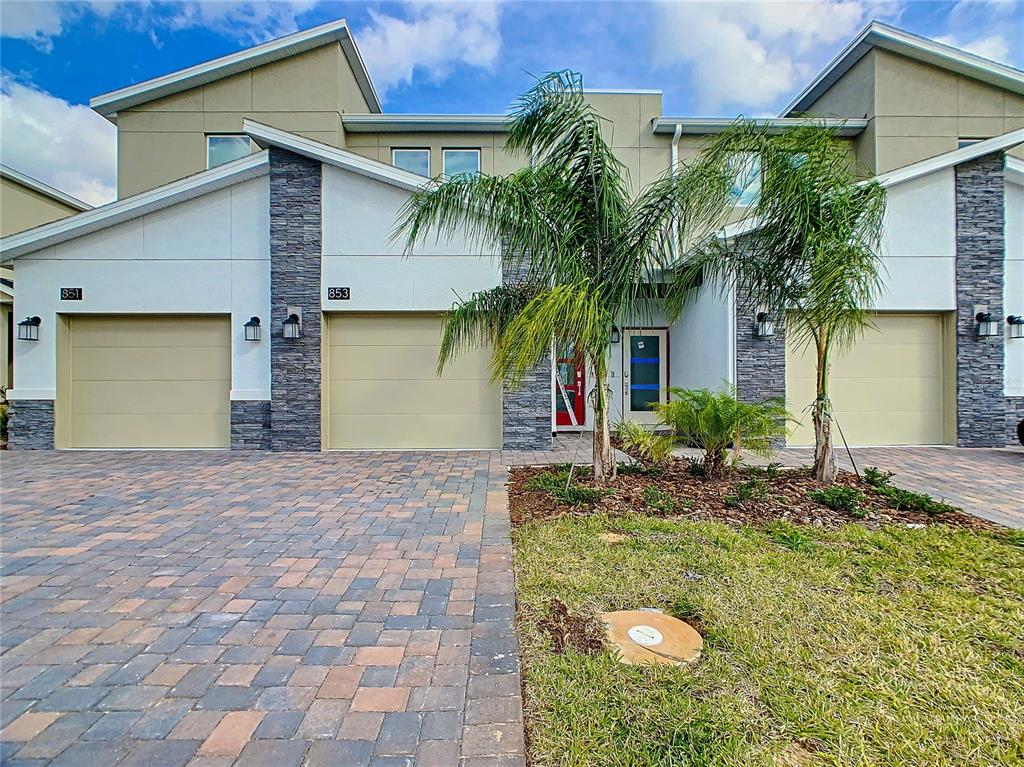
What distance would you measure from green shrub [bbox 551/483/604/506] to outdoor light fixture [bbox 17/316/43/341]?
8.55m

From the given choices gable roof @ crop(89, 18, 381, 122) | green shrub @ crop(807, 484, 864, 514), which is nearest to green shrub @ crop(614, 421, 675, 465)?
green shrub @ crop(807, 484, 864, 514)

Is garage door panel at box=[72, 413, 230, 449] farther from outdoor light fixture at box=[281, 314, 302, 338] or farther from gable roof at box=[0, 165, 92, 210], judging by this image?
gable roof at box=[0, 165, 92, 210]

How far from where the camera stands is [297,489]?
17.5 feet

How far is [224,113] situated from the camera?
11422mm

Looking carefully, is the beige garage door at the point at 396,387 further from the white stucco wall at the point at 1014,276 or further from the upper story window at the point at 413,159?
the white stucco wall at the point at 1014,276

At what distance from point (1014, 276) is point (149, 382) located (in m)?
14.1

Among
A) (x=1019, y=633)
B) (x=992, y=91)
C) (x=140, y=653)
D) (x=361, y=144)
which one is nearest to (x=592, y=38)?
(x=361, y=144)

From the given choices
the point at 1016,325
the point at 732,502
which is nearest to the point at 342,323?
the point at 732,502

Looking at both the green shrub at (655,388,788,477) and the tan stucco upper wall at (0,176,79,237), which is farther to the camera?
the tan stucco upper wall at (0,176,79,237)

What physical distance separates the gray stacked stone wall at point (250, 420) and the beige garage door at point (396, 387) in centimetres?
98

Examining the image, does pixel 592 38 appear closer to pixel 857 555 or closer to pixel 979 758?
pixel 857 555

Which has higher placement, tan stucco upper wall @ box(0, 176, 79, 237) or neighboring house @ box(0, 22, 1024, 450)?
tan stucco upper wall @ box(0, 176, 79, 237)

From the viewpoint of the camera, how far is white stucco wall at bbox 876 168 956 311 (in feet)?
25.2

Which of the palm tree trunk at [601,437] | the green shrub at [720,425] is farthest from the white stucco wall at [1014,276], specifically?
the palm tree trunk at [601,437]
